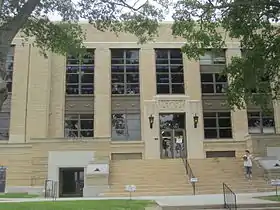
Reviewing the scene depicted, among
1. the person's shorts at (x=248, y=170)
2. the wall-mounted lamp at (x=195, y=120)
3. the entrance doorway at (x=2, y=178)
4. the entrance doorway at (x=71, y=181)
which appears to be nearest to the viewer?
the person's shorts at (x=248, y=170)

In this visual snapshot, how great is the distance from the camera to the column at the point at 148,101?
32.8 meters

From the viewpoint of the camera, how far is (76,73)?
34.2 m

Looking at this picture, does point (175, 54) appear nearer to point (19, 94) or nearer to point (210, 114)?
point (210, 114)

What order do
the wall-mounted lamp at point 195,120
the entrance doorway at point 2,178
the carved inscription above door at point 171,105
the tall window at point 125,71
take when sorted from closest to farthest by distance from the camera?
the entrance doorway at point 2,178 < the wall-mounted lamp at point 195,120 < the carved inscription above door at point 171,105 < the tall window at point 125,71

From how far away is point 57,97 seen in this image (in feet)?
109

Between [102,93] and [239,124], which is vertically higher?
[102,93]

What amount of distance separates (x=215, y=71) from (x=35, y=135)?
15.0 m

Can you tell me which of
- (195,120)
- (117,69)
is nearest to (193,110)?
(195,120)

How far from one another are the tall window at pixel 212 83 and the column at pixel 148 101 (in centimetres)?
407

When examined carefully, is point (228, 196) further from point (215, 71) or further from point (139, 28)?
point (215, 71)

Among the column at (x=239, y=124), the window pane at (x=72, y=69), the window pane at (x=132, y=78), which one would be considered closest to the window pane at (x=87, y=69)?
the window pane at (x=72, y=69)

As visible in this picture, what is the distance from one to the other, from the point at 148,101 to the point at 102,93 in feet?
11.9

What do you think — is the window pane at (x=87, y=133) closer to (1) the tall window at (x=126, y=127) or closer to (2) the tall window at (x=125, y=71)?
(1) the tall window at (x=126, y=127)

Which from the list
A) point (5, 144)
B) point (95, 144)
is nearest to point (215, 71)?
point (95, 144)
